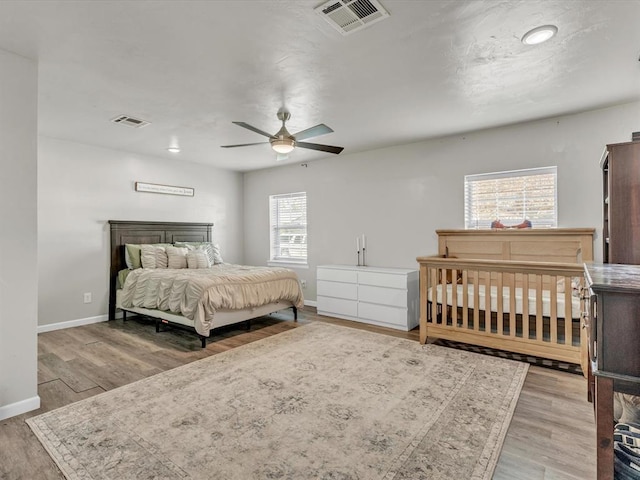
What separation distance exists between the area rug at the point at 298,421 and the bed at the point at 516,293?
33 cm

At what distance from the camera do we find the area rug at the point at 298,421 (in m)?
1.70

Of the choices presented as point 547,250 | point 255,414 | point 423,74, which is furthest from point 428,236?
point 255,414

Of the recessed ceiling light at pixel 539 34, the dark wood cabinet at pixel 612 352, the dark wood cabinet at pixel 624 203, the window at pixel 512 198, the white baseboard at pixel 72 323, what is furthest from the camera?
the white baseboard at pixel 72 323

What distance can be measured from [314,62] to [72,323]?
14.6 feet

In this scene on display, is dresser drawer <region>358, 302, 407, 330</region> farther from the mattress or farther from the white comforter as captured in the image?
the white comforter

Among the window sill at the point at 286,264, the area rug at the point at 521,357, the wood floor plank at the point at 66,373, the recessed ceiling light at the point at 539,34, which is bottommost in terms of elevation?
the wood floor plank at the point at 66,373

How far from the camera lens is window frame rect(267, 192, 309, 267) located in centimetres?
596

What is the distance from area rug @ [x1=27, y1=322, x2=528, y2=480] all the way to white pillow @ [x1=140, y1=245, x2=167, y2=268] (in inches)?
84.6

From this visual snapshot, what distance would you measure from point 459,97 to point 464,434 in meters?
2.71

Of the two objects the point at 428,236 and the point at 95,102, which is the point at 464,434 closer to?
the point at 428,236

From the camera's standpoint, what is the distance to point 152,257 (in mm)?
4727

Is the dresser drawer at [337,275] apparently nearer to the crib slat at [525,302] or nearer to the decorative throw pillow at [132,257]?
the crib slat at [525,302]

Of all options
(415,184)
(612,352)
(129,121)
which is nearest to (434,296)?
(415,184)

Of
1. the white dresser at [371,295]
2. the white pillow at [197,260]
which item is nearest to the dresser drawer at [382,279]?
the white dresser at [371,295]
